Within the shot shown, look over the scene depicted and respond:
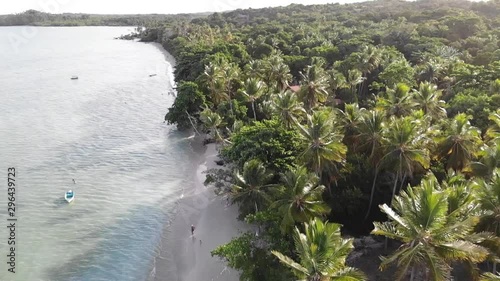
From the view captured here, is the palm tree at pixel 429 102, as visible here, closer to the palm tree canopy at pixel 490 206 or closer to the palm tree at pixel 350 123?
the palm tree at pixel 350 123

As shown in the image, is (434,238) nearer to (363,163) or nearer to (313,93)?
(363,163)

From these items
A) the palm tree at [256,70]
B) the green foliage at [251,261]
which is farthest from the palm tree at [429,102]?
the palm tree at [256,70]

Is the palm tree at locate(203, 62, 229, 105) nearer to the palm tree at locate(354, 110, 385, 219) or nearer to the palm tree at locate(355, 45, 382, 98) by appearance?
the palm tree at locate(355, 45, 382, 98)

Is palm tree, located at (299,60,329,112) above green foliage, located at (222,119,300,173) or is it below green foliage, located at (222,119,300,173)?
above

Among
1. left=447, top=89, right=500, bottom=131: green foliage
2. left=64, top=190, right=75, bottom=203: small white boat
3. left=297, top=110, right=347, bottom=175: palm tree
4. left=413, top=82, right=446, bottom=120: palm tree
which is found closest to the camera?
left=297, top=110, right=347, bottom=175: palm tree

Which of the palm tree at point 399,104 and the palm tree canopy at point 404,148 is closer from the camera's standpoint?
the palm tree canopy at point 404,148

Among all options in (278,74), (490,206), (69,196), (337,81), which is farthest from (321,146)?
(278,74)

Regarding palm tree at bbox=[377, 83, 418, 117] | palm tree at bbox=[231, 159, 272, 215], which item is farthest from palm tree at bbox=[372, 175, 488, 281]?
palm tree at bbox=[377, 83, 418, 117]
